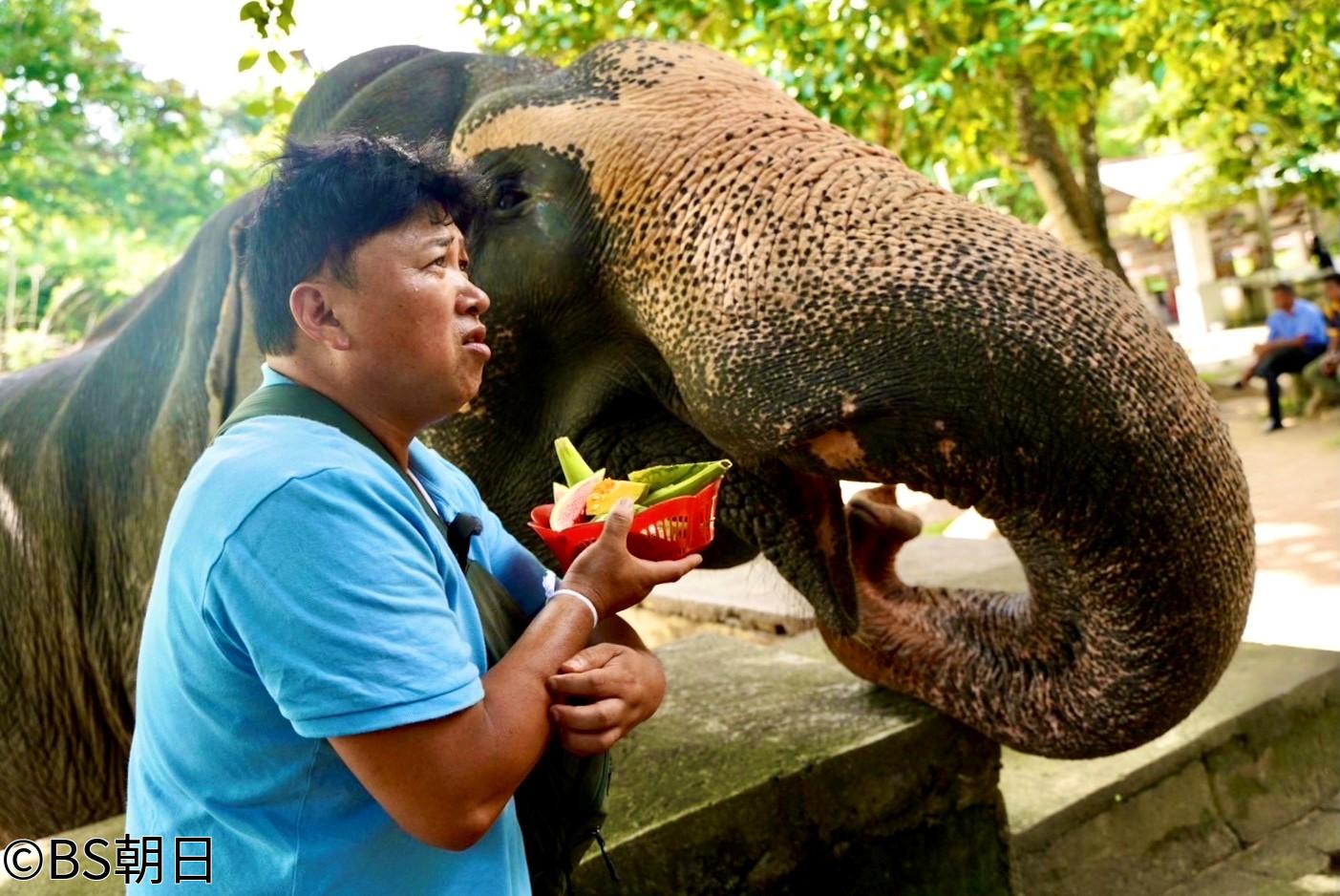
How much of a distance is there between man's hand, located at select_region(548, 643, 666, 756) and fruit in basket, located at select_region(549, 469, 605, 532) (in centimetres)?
16

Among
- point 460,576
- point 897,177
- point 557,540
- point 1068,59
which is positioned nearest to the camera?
point 460,576

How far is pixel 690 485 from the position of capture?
1.44 meters

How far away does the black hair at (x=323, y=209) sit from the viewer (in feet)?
4.17

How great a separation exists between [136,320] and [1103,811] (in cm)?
273

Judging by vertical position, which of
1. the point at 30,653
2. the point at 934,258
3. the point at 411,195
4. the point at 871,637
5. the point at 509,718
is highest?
the point at 411,195

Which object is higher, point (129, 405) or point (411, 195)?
point (411, 195)

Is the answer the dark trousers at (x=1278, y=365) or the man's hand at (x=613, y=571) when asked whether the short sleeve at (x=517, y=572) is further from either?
the dark trousers at (x=1278, y=365)

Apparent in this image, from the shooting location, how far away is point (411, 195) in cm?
131

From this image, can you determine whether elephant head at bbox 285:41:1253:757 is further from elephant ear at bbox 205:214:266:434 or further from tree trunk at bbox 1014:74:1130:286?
tree trunk at bbox 1014:74:1130:286

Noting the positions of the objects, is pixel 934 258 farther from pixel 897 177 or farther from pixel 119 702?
pixel 119 702

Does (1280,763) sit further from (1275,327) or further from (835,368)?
(1275,327)

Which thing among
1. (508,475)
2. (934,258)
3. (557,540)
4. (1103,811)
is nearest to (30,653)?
(508,475)

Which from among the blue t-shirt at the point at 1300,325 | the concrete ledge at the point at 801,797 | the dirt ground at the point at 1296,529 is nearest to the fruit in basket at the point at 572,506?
the concrete ledge at the point at 801,797

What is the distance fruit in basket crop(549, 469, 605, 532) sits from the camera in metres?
1.43
